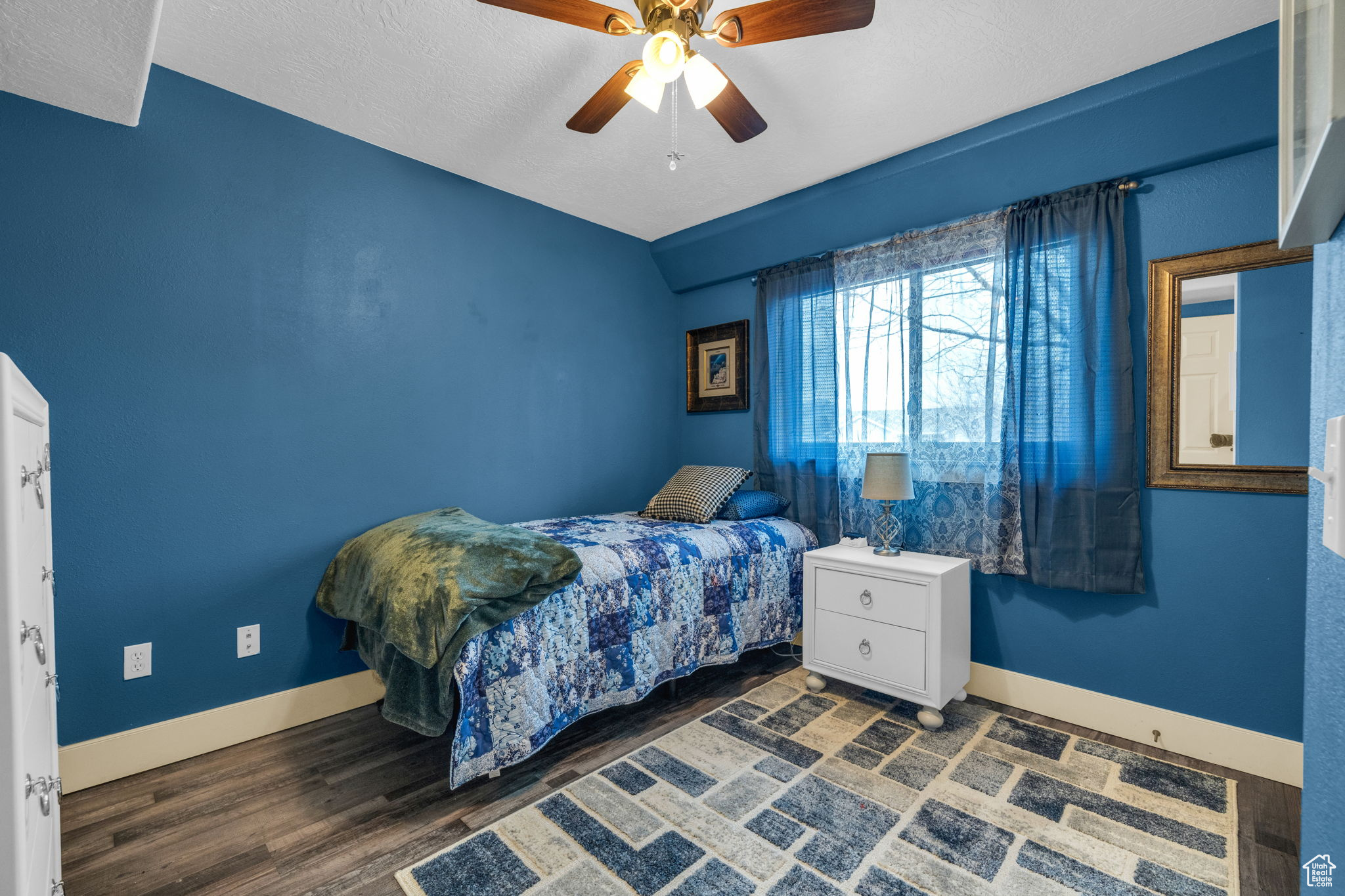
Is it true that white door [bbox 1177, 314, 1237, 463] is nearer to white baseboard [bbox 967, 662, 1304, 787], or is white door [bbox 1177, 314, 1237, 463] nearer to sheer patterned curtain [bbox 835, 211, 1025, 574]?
sheer patterned curtain [bbox 835, 211, 1025, 574]

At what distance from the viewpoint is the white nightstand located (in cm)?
235

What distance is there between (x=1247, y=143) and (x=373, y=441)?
11.3 ft

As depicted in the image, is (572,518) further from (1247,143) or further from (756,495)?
(1247,143)

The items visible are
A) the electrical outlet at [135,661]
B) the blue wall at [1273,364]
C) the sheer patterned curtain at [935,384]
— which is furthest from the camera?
the sheer patterned curtain at [935,384]

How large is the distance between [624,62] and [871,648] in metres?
2.42

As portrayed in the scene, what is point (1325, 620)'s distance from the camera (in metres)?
0.76

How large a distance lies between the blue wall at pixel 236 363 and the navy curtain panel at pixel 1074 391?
7.62 feet

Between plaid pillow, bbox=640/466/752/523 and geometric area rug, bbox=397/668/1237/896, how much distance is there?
103 centimetres

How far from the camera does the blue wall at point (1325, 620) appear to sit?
0.68 meters

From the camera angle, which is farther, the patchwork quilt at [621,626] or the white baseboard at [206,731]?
the white baseboard at [206,731]

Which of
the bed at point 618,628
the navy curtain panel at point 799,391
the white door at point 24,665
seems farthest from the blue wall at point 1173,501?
the white door at point 24,665

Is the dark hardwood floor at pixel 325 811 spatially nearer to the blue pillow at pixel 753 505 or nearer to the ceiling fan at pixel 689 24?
the blue pillow at pixel 753 505

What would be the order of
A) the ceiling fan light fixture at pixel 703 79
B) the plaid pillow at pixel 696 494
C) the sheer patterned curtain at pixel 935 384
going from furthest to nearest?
1. the plaid pillow at pixel 696 494
2. the sheer patterned curtain at pixel 935 384
3. the ceiling fan light fixture at pixel 703 79

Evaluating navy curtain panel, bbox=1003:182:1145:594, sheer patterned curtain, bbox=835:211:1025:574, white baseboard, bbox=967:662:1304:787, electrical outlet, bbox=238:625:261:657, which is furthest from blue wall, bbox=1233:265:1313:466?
electrical outlet, bbox=238:625:261:657
